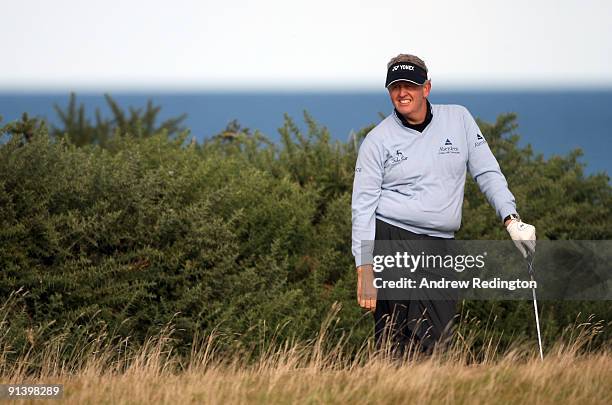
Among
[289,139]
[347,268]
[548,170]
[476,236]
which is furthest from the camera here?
[548,170]

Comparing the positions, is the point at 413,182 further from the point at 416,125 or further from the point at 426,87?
the point at 426,87

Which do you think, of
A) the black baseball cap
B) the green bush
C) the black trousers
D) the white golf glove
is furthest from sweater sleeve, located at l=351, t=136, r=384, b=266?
the green bush

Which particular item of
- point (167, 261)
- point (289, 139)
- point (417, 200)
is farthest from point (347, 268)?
point (417, 200)

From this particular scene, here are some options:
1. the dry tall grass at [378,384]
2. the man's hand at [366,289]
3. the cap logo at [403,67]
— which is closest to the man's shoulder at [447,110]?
the cap logo at [403,67]

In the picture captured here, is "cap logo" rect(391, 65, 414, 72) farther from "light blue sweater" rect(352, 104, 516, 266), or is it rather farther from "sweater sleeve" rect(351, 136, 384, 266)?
"sweater sleeve" rect(351, 136, 384, 266)

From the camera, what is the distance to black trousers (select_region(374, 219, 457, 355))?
6.47 meters

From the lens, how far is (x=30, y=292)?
8.76 meters

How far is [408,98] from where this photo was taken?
6.41 metres

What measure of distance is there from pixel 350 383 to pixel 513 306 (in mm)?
5918

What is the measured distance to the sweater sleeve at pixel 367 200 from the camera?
6.38m

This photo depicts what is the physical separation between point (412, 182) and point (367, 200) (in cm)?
29

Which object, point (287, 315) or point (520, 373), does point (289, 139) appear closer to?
point (287, 315)

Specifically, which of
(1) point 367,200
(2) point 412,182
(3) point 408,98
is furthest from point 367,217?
(3) point 408,98

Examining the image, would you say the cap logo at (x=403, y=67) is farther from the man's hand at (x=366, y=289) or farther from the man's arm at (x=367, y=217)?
the man's hand at (x=366, y=289)
